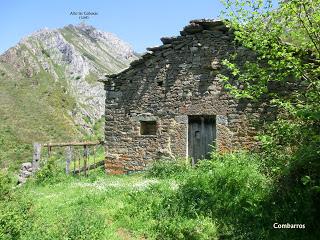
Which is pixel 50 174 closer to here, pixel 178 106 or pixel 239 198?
pixel 178 106

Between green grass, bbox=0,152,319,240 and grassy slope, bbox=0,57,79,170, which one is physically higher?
grassy slope, bbox=0,57,79,170

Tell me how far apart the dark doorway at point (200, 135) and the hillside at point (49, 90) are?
1705 centimetres

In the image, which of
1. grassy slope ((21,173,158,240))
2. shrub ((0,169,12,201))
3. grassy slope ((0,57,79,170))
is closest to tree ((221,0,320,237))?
grassy slope ((21,173,158,240))

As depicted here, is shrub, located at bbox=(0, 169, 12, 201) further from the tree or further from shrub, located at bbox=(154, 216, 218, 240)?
the tree

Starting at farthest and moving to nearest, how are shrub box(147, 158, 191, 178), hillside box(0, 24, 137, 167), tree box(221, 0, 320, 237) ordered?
hillside box(0, 24, 137, 167), shrub box(147, 158, 191, 178), tree box(221, 0, 320, 237)

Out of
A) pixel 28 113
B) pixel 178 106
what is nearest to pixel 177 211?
pixel 178 106

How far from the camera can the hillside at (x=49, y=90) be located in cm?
3922

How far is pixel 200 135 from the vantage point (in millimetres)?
11602

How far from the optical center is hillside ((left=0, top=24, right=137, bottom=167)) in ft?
129

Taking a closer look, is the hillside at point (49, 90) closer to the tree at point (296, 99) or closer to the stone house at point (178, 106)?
the stone house at point (178, 106)

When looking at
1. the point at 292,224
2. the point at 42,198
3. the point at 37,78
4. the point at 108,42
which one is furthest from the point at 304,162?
the point at 108,42

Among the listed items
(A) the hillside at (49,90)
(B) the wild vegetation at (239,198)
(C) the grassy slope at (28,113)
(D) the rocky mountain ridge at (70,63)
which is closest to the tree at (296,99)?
(B) the wild vegetation at (239,198)

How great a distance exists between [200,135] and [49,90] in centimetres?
4478

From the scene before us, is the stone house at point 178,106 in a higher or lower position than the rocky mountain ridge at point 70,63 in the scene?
lower
